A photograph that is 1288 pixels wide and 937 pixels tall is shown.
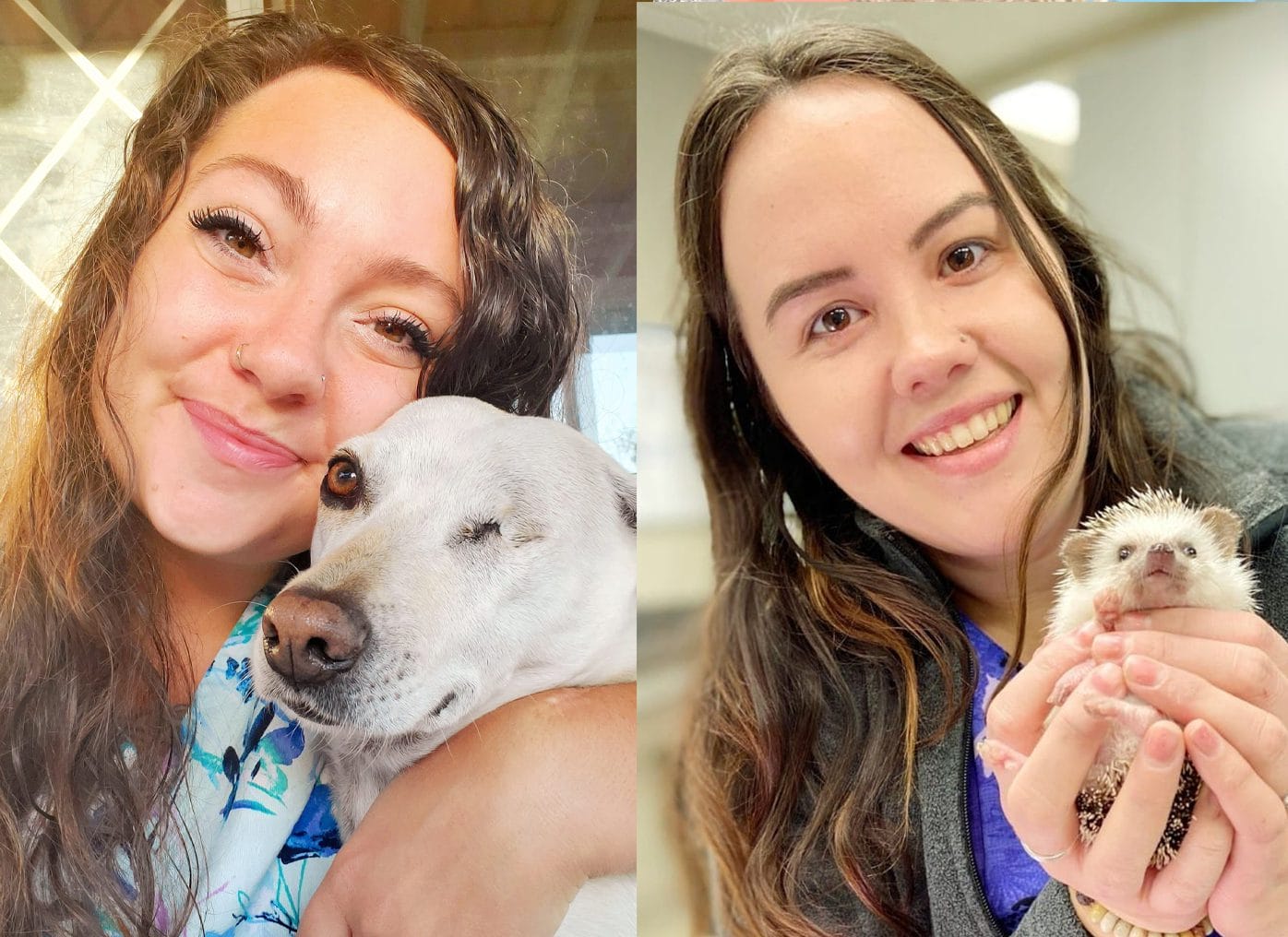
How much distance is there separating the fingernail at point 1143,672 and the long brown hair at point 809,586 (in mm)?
188

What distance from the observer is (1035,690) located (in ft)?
3.37

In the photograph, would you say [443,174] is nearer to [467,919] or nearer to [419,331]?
[419,331]

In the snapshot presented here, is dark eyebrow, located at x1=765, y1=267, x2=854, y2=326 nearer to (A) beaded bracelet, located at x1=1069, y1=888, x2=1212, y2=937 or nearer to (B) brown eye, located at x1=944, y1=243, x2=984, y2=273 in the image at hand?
(B) brown eye, located at x1=944, y1=243, x2=984, y2=273

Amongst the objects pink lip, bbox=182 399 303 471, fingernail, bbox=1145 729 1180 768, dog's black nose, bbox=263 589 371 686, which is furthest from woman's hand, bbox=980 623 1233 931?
pink lip, bbox=182 399 303 471

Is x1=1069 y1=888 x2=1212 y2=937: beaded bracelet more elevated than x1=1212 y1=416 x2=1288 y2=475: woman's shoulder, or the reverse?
x1=1212 y1=416 x2=1288 y2=475: woman's shoulder

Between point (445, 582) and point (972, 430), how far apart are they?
0.67 metres

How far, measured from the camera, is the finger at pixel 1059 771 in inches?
38.5

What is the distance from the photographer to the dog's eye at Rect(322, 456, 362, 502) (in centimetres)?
106

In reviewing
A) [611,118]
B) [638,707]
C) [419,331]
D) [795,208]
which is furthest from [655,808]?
[611,118]

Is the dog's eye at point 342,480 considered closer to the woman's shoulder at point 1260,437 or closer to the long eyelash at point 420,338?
the long eyelash at point 420,338

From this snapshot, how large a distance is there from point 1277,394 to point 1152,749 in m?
0.55

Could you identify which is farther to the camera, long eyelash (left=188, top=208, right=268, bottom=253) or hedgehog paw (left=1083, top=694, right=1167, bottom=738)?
long eyelash (left=188, top=208, right=268, bottom=253)

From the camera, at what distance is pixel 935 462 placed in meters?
1.13

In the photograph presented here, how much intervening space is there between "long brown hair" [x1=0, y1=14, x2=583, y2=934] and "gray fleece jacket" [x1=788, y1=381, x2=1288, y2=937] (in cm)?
59
